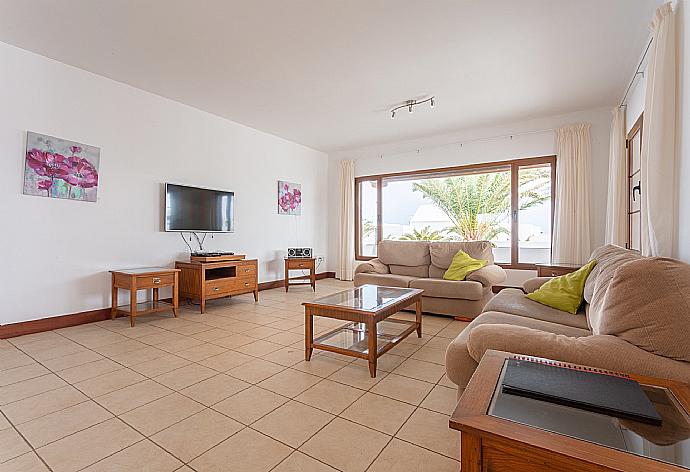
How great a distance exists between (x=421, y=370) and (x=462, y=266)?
2124 mm

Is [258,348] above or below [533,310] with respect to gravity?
below

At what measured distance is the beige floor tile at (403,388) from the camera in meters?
2.10

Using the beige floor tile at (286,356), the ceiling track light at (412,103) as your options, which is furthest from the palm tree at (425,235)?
the beige floor tile at (286,356)

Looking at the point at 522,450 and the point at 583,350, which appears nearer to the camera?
the point at 522,450

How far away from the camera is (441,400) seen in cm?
206

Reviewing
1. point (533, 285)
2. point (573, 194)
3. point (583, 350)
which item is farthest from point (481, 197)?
point (583, 350)

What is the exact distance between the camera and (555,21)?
9.10 ft

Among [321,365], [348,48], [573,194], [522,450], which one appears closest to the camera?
[522,450]

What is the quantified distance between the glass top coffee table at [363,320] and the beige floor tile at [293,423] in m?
0.62

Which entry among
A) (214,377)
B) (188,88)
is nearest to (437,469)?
(214,377)

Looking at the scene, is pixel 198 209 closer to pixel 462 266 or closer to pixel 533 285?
pixel 462 266

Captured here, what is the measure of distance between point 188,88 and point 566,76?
171 inches

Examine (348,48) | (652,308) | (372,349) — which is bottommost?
(372,349)

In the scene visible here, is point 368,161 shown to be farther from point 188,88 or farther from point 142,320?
point 142,320
